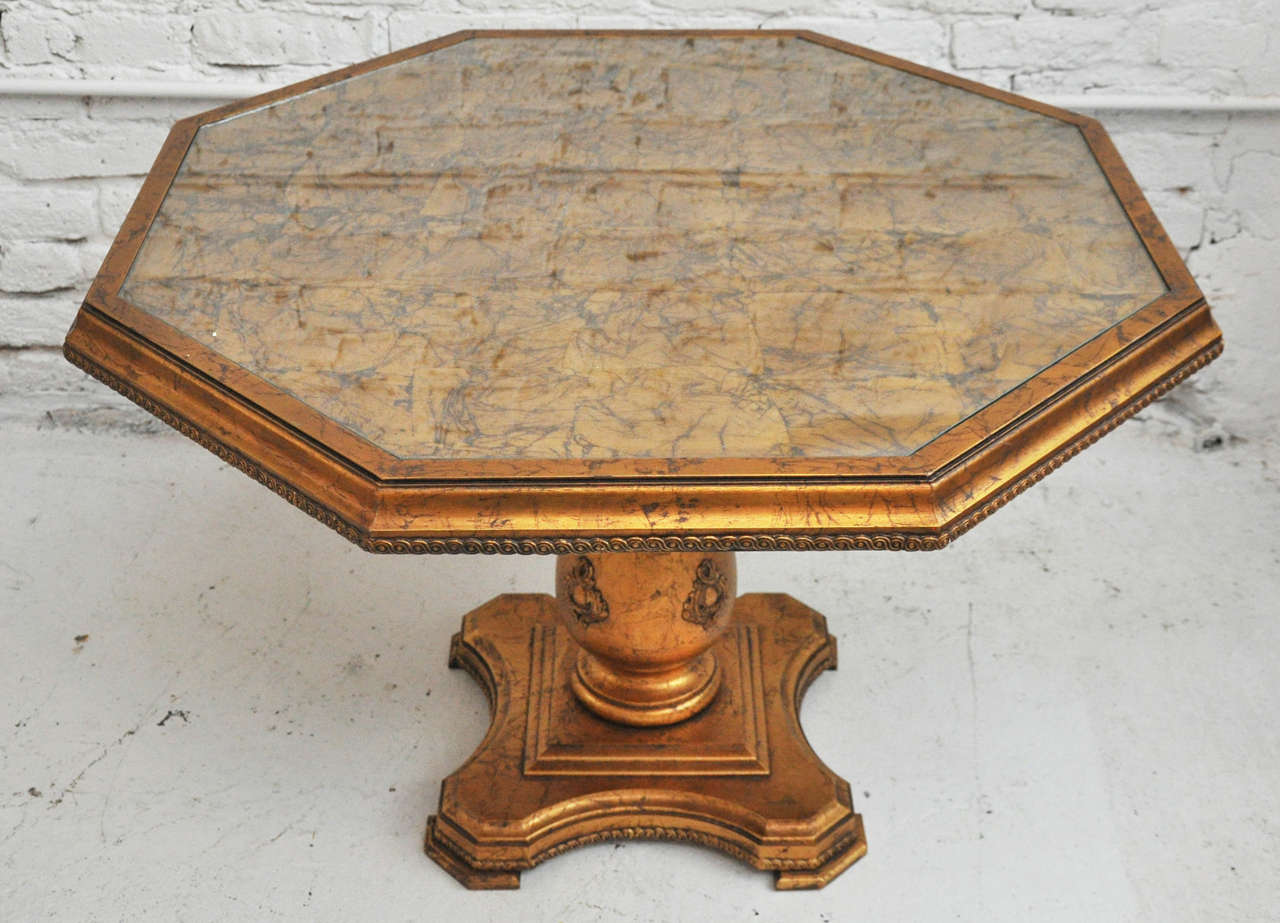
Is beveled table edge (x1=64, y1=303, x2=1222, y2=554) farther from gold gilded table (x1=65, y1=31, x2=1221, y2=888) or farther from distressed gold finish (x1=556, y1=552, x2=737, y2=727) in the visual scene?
distressed gold finish (x1=556, y1=552, x2=737, y2=727)

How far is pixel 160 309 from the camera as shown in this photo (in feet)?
5.79

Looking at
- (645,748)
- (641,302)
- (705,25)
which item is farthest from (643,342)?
(705,25)

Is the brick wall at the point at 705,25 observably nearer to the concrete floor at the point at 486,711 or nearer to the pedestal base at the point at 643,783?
the concrete floor at the point at 486,711

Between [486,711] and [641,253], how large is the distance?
3.00 ft

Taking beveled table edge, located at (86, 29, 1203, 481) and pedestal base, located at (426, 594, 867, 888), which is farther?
pedestal base, located at (426, 594, 867, 888)

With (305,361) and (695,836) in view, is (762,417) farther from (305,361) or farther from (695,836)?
(695,836)

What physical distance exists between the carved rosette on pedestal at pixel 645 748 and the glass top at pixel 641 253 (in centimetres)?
47

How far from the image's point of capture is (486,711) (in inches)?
96.3

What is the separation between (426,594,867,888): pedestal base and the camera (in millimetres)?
2152

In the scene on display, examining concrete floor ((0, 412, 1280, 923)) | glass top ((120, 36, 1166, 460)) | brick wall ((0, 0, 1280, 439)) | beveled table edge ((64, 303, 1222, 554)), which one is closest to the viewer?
beveled table edge ((64, 303, 1222, 554))

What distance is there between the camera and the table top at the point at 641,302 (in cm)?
152

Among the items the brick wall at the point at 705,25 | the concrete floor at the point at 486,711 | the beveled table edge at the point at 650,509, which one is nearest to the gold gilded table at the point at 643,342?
the beveled table edge at the point at 650,509

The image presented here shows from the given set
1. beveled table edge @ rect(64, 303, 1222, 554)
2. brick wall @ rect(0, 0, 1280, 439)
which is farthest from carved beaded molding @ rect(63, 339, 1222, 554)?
brick wall @ rect(0, 0, 1280, 439)

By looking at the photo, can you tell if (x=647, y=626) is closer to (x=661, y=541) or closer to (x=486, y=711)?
(x=486, y=711)
